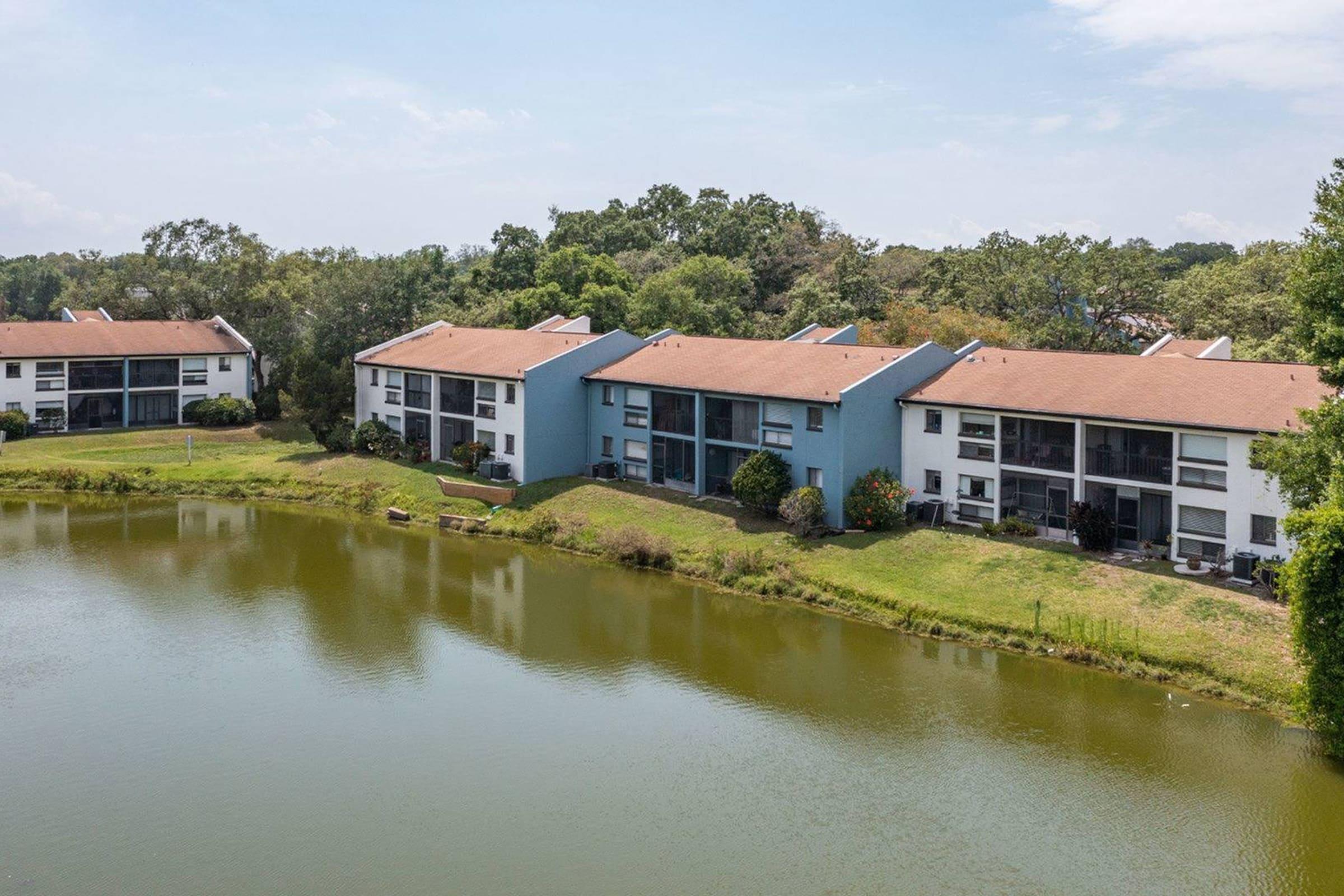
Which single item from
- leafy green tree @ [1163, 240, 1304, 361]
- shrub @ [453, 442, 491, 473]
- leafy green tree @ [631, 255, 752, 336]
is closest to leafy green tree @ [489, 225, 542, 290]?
leafy green tree @ [631, 255, 752, 336]

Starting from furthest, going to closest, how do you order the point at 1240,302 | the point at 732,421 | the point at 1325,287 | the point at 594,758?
the point at 1240,302 < the point at 732,421 < the point at 1325,287 < the point at 594,758

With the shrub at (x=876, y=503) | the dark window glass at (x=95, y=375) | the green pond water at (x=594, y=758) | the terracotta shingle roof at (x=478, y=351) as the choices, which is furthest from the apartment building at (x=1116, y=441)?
the dark window glass at (x=95, y=375)

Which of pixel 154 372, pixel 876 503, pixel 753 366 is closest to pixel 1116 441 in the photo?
pixel 876 503

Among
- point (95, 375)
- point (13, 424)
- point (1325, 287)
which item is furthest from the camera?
point (95, 375)

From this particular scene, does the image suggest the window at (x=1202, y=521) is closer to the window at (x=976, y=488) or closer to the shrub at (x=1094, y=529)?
the shrub at (x=1094, y=529)

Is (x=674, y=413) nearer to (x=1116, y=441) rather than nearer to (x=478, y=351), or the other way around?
(x=478, y=351)

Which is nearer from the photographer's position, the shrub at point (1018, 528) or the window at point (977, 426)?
the shrub at point (1018, 528)

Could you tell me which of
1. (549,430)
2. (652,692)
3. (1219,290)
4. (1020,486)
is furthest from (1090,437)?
(1219,290)

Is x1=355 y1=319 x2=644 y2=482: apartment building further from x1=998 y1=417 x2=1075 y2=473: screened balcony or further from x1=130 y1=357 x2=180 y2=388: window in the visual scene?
x1=998 y1=417 x2=1075 y2=473: screened balcony
